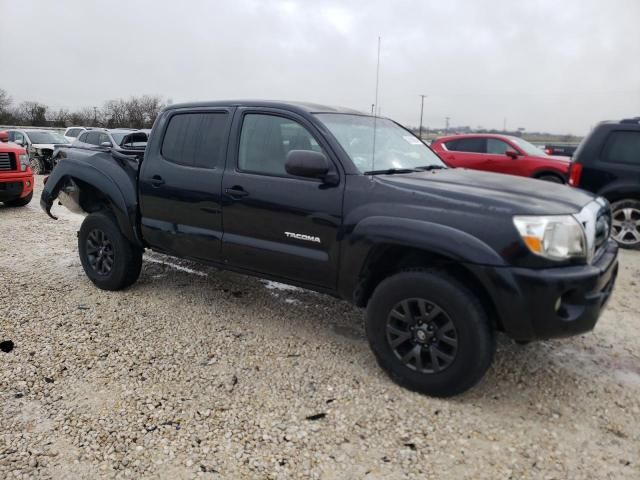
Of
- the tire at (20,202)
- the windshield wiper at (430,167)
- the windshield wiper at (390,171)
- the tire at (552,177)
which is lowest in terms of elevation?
the tire at (20,202)

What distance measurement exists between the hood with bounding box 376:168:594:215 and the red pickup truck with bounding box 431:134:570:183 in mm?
6316

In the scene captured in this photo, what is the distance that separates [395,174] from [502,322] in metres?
1.23

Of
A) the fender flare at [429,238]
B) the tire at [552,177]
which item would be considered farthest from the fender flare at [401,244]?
the tire at [552,177]

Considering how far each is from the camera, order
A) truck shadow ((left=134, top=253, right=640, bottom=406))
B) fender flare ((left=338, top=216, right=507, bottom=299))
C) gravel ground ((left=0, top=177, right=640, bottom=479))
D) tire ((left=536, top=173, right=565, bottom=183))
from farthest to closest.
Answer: tire ((left=536, top=173, right=565, bottom=183))
truck shadow ((left=134, top=253, right=640, bottom=406))
fender flare ((left=338, top=216, right=507, bottom=299))
gravel ground ((left=0, top=177, right=640, bottom=479))

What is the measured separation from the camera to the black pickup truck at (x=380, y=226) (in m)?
2.75

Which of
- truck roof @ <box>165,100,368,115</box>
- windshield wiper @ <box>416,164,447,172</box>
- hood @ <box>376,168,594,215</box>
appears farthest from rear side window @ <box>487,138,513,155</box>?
hood @ <box>376,168,594,215</box>

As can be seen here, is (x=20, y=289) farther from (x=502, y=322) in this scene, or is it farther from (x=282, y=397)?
(x=502, y=322)

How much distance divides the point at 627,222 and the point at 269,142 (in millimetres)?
5690

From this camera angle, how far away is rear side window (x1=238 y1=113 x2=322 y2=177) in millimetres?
3607

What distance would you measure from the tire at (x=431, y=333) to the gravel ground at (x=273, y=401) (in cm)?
16

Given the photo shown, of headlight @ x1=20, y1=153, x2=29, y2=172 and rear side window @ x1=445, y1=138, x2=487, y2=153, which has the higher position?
rear side window @ x1=445, y1=138, x2=487, y2=153

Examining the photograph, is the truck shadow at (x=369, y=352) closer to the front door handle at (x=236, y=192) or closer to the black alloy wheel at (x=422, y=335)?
the black alloy wheel at (x=422, y=335)

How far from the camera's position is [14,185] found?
9406 mm

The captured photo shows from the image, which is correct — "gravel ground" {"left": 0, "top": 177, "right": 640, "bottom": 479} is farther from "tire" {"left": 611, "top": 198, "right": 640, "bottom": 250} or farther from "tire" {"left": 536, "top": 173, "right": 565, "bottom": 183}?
"tire" {"left": 536, "top": 173, "right": 565, "bottom": 183}
